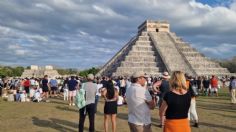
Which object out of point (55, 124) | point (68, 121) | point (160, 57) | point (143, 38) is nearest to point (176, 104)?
point (55, 124)

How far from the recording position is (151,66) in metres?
56.0

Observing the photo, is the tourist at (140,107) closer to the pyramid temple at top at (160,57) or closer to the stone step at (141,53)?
the pyramid temple at top at (160,57)

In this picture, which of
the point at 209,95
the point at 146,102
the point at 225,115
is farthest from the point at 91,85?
the point at 209,95

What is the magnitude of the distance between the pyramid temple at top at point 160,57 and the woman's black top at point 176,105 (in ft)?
146

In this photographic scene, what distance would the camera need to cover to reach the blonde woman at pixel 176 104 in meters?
5.90

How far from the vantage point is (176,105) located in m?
5.93

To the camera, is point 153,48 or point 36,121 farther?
point 153,48

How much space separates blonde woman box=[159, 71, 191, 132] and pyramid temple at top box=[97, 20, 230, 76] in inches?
1749

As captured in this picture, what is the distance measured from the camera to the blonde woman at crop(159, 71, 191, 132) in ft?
19.4

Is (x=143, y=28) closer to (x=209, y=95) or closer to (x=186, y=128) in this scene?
(x=209, y=95)

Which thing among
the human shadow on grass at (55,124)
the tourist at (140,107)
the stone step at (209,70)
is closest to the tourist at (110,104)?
the human shadow on grass at (55,124)

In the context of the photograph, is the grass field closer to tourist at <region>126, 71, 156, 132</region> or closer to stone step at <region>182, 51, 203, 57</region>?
tourist at <region>126, 71, 156, 132</region>

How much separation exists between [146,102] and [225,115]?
419 inches

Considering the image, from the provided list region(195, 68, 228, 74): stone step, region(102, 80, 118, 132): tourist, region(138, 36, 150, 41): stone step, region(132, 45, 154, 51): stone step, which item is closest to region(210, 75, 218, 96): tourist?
region(102, 80, 118, 132): tourist
